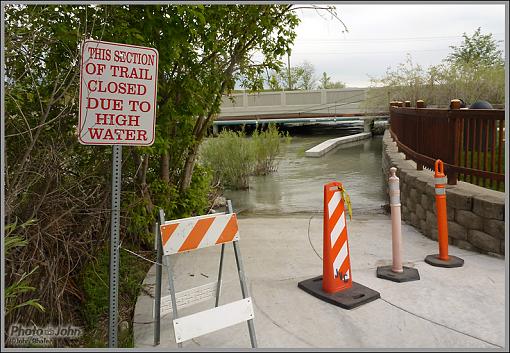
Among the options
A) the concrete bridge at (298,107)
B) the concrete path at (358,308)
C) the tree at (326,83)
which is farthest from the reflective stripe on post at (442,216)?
the tree at (326,83)

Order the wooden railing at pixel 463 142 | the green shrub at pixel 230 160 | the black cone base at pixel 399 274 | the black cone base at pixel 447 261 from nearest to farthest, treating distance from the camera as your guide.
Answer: the black cone base at pixel 399 274 < the black cone base at pixel 447 261 < the wooden railing at pixel 463 142 < the green shrub at pixel 230 160

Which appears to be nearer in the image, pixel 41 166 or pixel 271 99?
pixel 41 166

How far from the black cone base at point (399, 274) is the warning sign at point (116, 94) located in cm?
284

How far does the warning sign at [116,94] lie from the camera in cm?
310

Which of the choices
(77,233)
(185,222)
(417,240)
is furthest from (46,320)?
(417,240)

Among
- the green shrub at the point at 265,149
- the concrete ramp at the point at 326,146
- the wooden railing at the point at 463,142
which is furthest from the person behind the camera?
the concrete ramp at the point at 326,146

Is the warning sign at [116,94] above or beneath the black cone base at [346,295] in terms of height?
above

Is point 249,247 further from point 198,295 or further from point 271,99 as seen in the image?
point 271,99

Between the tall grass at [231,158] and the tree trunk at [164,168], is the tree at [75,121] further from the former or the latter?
the tall grass at [231,158]

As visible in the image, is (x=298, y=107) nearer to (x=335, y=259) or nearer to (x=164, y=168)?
(x=164, y=168)

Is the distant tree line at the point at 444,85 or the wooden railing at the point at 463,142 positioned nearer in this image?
the wooden railing at the point at 463,142

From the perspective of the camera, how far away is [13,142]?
13.7 ft

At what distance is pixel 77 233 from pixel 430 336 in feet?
11.0

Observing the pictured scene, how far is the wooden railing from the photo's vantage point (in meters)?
5.51
